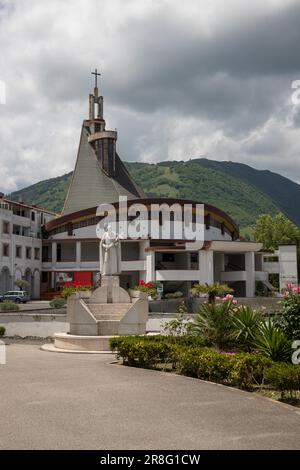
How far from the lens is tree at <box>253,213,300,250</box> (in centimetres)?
7350

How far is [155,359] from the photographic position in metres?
13.8

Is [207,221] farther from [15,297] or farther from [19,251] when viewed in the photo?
[15,297]

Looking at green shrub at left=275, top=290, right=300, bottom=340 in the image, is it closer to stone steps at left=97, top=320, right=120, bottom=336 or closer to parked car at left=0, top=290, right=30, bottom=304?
stone steps at left=97, top=320, right=120, bottom=336

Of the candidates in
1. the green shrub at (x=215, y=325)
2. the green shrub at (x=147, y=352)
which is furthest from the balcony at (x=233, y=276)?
the green shrub at (x=147, y=352)

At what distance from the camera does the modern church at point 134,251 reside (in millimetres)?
53438

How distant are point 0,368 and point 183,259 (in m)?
46.3

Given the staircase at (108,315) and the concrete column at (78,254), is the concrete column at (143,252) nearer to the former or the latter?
the concrete column at (78,254)

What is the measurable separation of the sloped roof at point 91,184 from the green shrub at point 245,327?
57.2m

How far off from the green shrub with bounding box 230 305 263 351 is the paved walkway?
101 inches

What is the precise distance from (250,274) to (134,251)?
1397 centimetres

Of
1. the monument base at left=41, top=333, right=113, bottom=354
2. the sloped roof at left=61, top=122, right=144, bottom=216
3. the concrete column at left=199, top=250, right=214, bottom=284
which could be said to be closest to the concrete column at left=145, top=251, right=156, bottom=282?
the concrete column at left=199, top=250, right=214, bottom=284

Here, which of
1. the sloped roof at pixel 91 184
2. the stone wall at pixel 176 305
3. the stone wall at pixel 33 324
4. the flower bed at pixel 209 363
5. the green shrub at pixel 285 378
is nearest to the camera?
the green shrub at pixel 285 378
